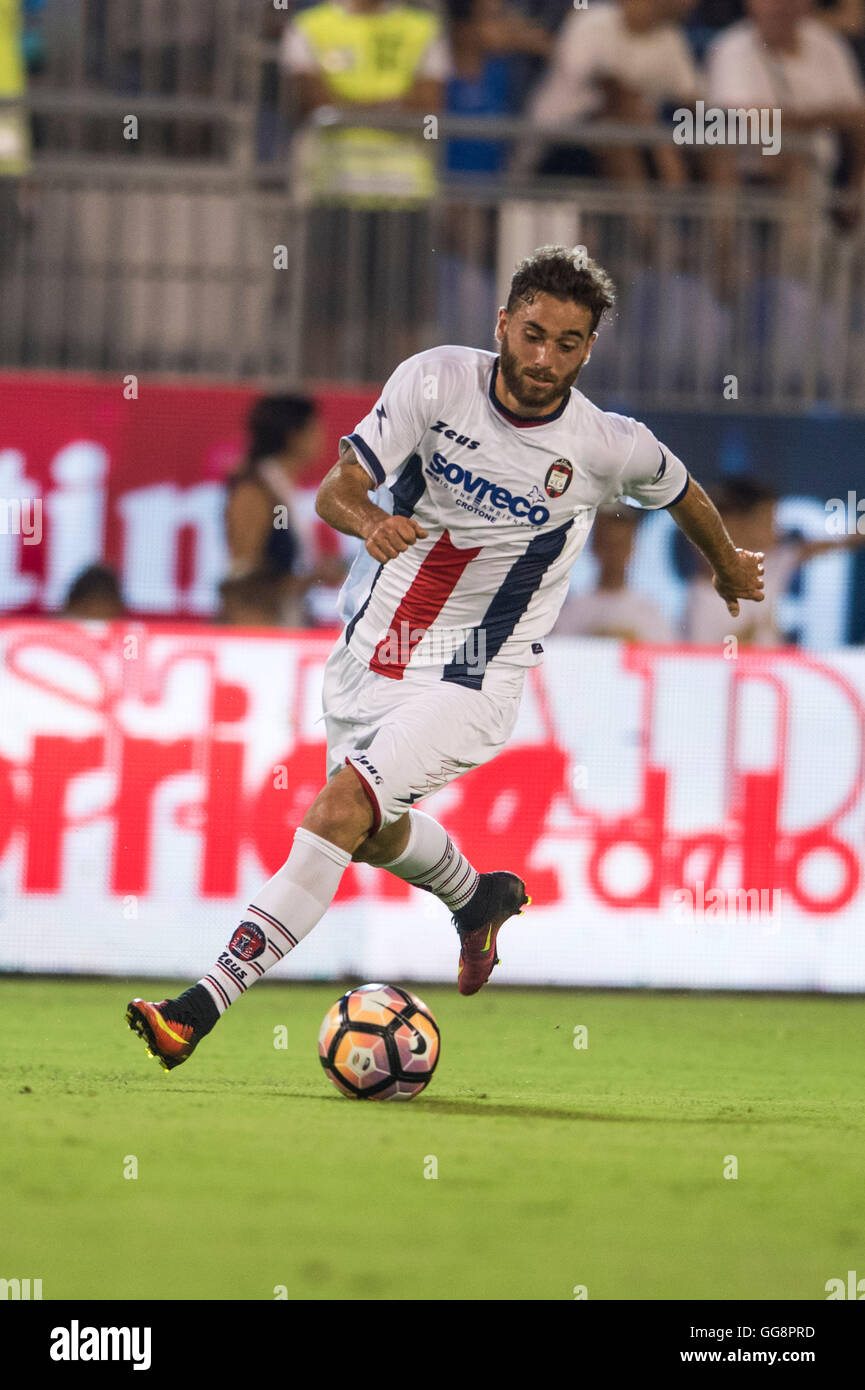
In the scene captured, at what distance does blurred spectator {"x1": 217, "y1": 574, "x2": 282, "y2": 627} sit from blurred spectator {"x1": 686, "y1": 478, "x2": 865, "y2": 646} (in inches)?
85.1

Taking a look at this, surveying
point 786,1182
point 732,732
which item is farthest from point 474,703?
point 732,732

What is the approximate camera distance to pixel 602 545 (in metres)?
10.9

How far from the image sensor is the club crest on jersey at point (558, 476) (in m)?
6.70

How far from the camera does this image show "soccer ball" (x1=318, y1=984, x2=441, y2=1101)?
6469 mm

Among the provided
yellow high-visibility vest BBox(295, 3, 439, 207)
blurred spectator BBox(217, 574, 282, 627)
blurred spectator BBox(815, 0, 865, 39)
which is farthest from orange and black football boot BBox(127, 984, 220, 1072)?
blurred spectator BBox(815, 0, 865, 39)

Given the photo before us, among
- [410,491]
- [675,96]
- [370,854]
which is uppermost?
[675,96]

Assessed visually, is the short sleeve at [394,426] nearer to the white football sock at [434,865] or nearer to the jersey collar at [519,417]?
the jersey collar at [519,417]

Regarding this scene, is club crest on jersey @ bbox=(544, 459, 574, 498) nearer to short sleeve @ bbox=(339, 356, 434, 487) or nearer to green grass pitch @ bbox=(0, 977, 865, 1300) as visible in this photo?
short sleeve @ bbox=(339, 356, 434, 487)

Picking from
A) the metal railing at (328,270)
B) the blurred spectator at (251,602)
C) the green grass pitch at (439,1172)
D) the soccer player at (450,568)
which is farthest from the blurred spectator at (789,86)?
the green grass pitch at (439,1172)

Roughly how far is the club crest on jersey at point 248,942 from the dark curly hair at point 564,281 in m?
2.05


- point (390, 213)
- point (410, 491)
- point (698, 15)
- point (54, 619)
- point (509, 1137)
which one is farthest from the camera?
point (698, 15)

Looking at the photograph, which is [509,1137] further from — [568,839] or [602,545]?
[602,545]

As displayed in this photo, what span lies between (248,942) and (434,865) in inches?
44.0

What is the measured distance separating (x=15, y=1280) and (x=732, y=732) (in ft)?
23.3
